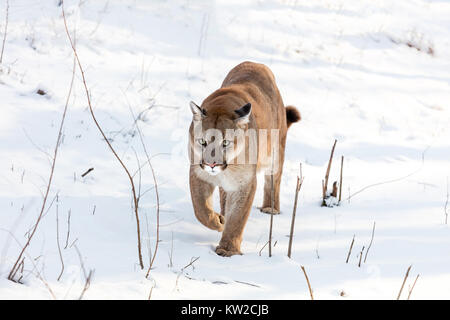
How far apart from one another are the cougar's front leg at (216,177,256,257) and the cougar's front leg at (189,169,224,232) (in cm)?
11

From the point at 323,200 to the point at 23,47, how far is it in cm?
386

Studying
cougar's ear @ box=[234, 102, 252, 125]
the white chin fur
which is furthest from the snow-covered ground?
cougar's ear @ box=[234, 102, 252, 125]

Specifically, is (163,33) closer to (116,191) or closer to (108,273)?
(116,191)

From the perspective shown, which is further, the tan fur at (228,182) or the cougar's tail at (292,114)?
the cougar's tail at (292,114)

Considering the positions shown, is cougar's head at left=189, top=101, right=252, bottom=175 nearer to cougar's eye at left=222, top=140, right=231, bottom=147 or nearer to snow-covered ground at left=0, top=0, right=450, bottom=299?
cougar's eye at left=222, top=140, right=231, bottom=147

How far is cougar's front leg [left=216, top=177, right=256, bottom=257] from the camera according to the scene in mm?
3541

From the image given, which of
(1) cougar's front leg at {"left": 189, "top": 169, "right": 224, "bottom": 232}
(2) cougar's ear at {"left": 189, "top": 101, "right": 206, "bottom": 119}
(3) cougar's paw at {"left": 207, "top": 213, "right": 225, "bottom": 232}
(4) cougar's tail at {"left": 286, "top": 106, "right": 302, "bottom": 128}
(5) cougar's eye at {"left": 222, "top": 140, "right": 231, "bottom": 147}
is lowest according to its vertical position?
(3) cougar's paw at {"left": 207, "top": 213, "right": 225, "bottom": 232}

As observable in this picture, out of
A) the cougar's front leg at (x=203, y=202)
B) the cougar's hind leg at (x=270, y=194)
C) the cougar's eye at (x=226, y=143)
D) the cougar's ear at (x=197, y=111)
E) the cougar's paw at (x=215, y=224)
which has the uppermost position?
the cougar's ear at (x=197, y=111)

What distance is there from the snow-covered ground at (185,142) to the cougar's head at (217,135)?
613 millimetres

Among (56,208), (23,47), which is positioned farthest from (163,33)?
(56,208)

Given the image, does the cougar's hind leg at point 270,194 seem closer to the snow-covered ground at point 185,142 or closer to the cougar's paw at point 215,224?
the snow-covered ground at point 185,142

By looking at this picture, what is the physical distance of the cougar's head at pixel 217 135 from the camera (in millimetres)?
3564

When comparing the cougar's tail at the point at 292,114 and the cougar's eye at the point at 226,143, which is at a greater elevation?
the cougar's eye at the point at 226,143

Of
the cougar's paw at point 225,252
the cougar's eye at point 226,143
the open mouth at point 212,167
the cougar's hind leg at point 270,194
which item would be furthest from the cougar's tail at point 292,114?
the cougar's paw at point 225,252
